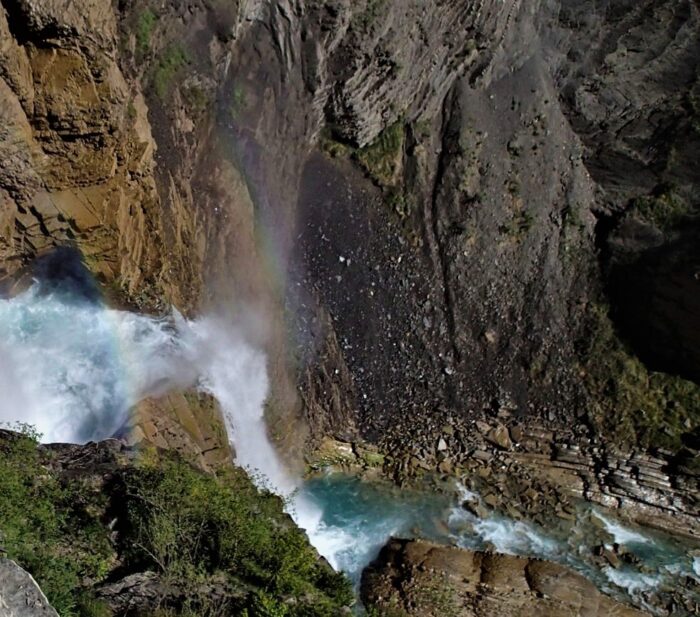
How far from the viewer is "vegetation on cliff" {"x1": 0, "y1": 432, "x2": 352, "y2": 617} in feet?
38.5

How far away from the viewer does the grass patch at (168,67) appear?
18.1 metres

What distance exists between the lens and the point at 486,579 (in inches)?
720

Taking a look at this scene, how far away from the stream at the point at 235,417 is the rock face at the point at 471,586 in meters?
0.75

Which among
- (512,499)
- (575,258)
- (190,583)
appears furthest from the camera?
(575,258)

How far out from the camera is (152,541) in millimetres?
12484

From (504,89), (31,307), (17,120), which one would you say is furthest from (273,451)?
(504,89)

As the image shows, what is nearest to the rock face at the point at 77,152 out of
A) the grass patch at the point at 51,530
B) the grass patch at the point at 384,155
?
the grass patch at the point at 51,530

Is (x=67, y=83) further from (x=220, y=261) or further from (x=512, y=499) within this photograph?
(x=512, y=499)

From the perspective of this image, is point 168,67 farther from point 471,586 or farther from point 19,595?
point 471,586

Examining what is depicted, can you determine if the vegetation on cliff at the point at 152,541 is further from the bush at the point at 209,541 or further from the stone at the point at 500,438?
the stone at the point at 500,438

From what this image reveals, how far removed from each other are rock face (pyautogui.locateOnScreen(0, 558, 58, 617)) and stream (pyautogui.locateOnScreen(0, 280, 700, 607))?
22.7 feet

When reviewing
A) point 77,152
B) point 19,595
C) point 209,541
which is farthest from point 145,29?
point 19,595

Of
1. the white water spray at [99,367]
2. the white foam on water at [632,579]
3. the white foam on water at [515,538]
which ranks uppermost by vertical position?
the white water spray at [99,367]

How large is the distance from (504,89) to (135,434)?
1761 cm
